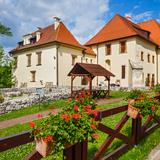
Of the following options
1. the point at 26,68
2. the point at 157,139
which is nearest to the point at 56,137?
the point at 157,139

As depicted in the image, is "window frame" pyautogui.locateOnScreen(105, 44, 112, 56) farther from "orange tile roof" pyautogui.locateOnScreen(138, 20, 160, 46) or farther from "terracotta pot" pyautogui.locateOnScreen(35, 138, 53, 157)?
"terracotta pot" pyautogui.locateOnScreen(35, 138, 53, 157)

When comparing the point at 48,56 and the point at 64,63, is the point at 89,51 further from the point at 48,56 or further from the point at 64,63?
the point at 48,56

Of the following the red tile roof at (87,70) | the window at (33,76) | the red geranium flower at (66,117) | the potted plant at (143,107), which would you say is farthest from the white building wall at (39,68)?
the red geranium flower at (66,117)

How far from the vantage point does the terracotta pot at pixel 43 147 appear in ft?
9.55

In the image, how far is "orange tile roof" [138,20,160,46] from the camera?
119 ft

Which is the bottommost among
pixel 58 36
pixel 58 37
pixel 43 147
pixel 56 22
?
pixel 43 147

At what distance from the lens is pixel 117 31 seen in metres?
32.5

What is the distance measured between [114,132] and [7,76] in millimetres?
29230

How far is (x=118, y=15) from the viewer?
34.5m

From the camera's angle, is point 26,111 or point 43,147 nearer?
point 43,147

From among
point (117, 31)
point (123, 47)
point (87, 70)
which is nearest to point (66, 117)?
point (87, 70)

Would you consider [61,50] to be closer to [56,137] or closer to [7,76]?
[7,76]

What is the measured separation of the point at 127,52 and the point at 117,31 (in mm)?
3761

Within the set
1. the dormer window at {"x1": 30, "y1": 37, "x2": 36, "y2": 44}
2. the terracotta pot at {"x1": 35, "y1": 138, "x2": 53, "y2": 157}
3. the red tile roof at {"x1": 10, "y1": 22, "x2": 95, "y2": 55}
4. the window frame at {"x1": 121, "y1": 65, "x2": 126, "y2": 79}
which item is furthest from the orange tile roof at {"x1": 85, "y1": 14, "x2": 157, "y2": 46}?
the terracotta pot at {"x1": 35, "y1": 138, "x2": 53, "y2": 157}
